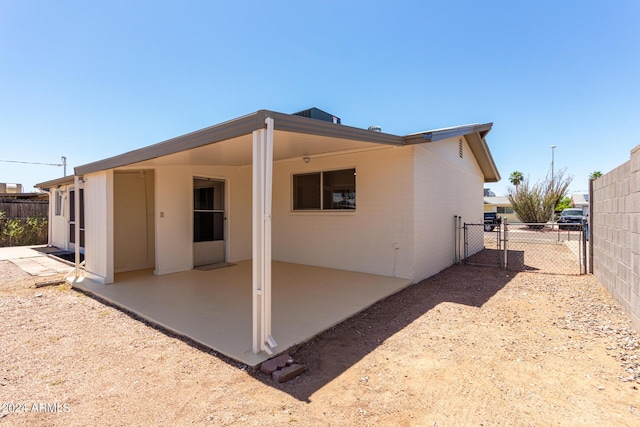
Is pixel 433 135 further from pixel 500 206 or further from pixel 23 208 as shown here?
pixel 500 206

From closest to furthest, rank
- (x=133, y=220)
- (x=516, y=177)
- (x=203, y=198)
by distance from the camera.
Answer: (x=133, y=220) < (x=203, y=198) < (x=516, y=177)

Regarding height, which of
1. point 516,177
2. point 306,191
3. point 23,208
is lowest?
point 23,208

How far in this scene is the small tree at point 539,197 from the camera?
20781mm

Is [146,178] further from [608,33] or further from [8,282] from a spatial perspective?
[608,33]

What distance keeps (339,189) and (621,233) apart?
15.6 ft

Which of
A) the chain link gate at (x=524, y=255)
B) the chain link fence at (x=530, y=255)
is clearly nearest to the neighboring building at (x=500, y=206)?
the chain link fence at (x=530, y=255)

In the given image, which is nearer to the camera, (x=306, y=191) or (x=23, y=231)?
(x=306, y=191)

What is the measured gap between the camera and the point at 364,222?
259 inches

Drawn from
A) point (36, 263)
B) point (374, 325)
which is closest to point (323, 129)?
point (374, 325)

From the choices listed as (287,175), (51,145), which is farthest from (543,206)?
(51,145)

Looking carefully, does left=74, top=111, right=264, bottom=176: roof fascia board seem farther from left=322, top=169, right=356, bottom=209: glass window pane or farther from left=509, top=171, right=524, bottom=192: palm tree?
left=509, top=171, right=524, bottom=192: palm tree

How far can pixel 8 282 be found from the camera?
6352 millimetres

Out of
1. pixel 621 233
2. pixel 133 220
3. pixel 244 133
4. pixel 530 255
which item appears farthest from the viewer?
pixel 530 255

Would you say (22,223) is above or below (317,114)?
below
